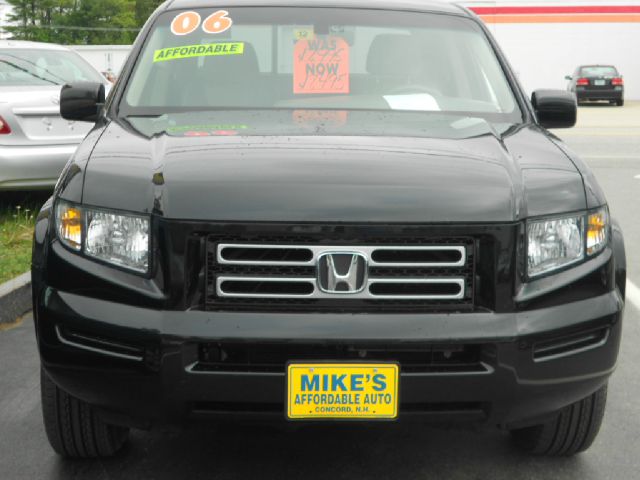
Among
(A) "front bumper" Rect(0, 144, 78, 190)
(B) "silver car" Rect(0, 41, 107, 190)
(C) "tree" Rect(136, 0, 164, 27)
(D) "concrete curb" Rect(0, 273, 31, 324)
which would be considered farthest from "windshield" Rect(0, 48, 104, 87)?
(C) "tree" Rect(136, 0, 164, 27)

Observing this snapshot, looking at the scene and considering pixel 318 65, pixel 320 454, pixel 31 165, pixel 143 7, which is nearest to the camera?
pixel 320 454

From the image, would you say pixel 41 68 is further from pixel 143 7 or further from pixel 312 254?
pixel 143 7

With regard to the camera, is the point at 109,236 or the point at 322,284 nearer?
the point at 322,284

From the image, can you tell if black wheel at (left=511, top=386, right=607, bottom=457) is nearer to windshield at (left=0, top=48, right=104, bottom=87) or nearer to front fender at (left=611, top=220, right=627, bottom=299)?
front fender at (left=611, top=220, right=627, bottom=299)

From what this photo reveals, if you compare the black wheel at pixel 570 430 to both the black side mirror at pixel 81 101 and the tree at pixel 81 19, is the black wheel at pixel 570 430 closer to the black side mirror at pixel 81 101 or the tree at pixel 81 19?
the black side mirror at pixel 81 101

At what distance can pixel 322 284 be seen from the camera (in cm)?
304

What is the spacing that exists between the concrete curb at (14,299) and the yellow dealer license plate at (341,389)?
3233 mm

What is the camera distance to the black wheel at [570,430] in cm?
359

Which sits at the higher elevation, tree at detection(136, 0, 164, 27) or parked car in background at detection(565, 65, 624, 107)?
parked car in background at detection(565, 65, 624, 107)

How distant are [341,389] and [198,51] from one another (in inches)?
80.7

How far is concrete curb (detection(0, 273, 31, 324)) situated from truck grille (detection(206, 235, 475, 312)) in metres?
3.12

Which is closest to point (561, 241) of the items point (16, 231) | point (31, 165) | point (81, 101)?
point (81, 101)

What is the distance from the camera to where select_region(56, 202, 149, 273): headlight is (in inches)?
123

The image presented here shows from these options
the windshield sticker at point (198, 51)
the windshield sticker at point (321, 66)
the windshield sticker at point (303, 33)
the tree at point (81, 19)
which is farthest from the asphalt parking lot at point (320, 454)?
the tree at point (81, 19)
